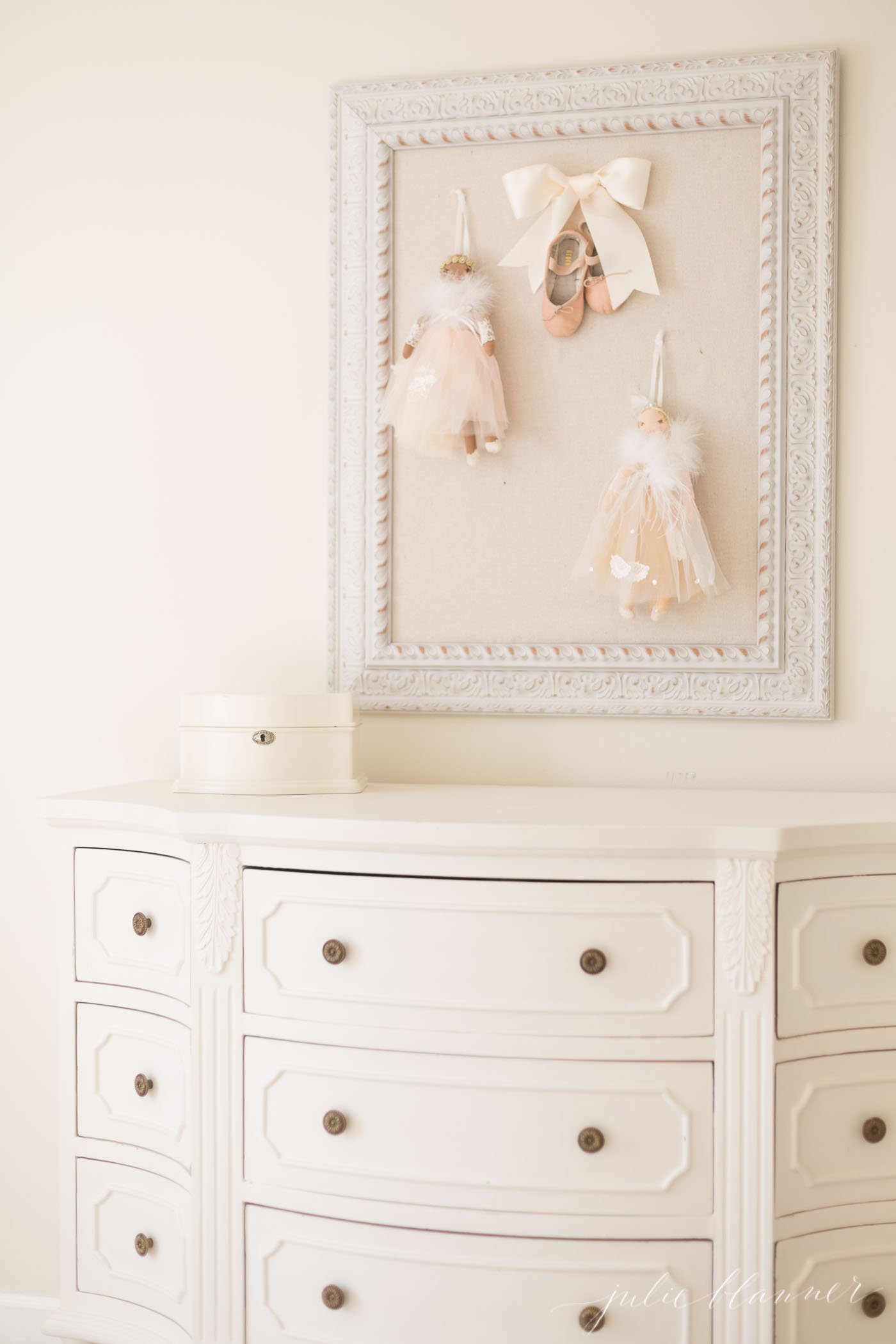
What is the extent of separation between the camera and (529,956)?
1.47 meters

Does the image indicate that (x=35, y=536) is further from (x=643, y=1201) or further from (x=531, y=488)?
(x=643, y=1201)

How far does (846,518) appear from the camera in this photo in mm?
1939

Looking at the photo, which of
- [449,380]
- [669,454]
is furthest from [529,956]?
[449,380]

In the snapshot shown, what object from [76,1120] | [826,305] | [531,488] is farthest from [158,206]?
[76,1120]

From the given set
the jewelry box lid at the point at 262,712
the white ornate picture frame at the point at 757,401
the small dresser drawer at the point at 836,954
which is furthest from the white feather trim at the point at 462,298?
the small dresser drawer at the point at 836,954

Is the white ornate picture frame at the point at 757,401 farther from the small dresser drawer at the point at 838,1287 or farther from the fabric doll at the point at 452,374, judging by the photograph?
the small dresser drawer at the point at 838,1287

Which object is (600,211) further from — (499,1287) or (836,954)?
(499,1287)

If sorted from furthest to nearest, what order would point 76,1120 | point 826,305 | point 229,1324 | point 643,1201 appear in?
point 826,305, point 76,1120, point 229,1324, point 643,1201

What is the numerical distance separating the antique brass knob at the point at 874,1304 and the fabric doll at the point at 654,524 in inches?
45.3

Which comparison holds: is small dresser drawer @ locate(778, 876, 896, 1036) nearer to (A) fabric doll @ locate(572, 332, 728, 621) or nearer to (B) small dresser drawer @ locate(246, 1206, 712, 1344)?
(B) small dresser drawer @ locate(246, 1206, 712, 1344)

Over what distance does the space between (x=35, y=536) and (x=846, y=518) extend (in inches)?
65.8

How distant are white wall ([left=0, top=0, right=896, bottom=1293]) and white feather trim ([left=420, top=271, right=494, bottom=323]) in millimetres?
245

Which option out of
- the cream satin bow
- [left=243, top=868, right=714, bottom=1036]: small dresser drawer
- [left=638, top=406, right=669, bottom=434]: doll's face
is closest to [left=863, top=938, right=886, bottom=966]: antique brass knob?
[left=243, top=868, right=714, bottom=1036]: small dresser drawer

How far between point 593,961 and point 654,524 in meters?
0.85
